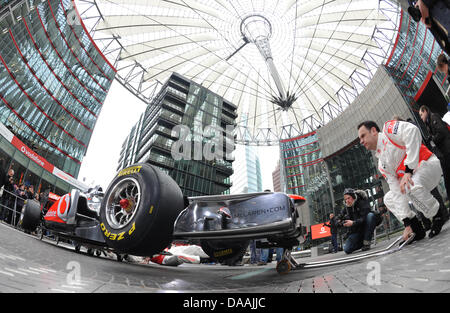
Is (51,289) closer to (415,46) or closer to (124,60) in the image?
(415,46)

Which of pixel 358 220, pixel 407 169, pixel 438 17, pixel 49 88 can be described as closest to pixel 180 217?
pixel 407 169

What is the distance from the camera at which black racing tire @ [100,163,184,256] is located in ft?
7.66

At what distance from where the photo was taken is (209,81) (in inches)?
1287

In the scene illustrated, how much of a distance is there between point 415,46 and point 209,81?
2329 centimetres

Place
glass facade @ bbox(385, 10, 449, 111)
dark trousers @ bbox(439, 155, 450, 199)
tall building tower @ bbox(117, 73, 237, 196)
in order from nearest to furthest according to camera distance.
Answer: dark trousers @ bbox(439, 155, 450, 199)
glass facade @ bbox(385, 10, 449, 111)
tall building tower @ bbox(117, 73, 237, 196)

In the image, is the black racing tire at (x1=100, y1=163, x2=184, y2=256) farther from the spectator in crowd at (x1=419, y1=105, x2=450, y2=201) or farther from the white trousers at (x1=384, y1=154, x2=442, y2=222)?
the spectator in crowd at (x1=419, y1=105, x2=450, y2=201)

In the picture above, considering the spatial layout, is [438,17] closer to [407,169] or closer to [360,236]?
[407,169]

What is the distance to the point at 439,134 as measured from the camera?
3.38 metres

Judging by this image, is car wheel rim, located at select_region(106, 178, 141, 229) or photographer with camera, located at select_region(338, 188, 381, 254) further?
photographer with camera, located at select_region(338, 188, 381, 254)

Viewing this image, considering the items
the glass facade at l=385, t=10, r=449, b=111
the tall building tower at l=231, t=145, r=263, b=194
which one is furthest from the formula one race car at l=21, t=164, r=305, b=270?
the tall building tower at l=231, t=145, r=263, b=194

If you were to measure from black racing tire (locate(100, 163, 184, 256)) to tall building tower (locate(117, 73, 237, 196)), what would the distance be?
32635mm

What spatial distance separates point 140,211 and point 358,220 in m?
4.02

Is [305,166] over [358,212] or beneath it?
over
